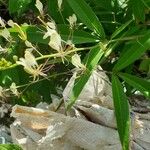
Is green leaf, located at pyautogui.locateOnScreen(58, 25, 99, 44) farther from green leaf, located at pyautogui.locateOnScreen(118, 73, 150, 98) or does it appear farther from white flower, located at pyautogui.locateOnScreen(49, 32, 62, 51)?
white flower, located at pyautogui.locateOnScreen(49, 32, 62, 51)

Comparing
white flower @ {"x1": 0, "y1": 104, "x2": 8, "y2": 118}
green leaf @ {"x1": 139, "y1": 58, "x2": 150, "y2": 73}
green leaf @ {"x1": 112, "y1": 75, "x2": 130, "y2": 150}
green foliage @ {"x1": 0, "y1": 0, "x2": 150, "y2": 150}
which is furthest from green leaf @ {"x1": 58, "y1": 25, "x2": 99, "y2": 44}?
white flower @ {"x1": 0, "y1": 104, "x2": 8, "y2": 118}

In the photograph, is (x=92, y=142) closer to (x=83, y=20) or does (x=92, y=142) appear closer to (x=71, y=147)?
(x=71, y=147)

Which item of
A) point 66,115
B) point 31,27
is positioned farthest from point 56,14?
point 66,115

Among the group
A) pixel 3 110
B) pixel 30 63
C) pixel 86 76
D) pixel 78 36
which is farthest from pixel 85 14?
pixel 3 110

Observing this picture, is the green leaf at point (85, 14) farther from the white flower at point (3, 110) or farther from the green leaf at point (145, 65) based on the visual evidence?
the white flower at point (3, 110)

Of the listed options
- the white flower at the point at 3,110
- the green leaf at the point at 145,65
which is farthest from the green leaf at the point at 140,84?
the white flower at the point at 3,110

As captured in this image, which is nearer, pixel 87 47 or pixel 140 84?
pixel 140 84

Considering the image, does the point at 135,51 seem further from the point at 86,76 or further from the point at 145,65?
the point at 145,65
